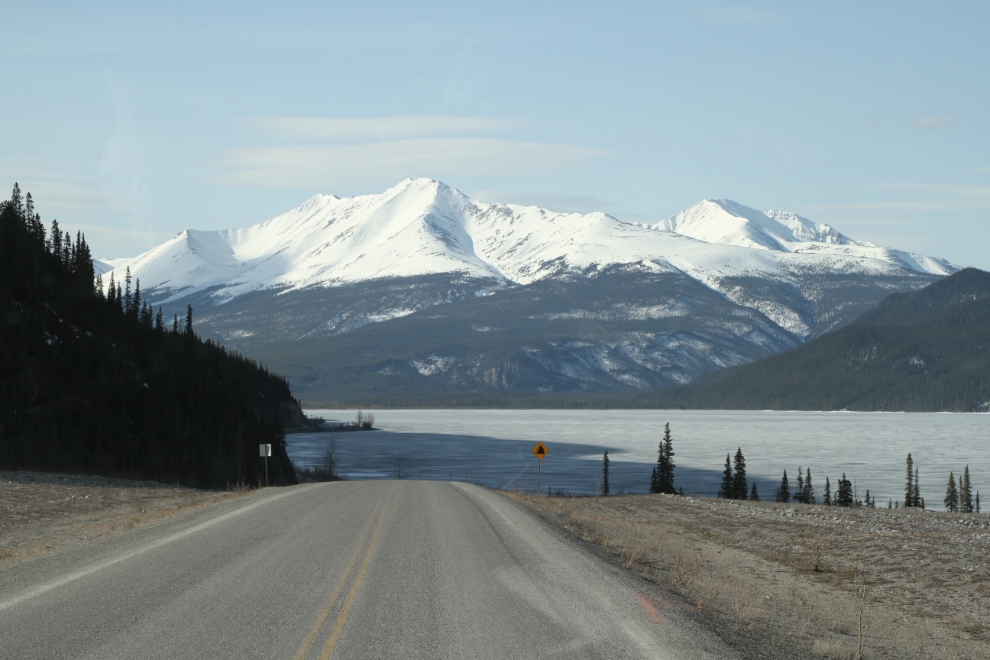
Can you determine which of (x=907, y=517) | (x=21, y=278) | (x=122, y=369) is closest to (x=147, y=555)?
(x=907, y=517)

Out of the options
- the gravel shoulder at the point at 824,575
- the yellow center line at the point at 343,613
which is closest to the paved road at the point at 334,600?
the yellow center line at the point at 343,613

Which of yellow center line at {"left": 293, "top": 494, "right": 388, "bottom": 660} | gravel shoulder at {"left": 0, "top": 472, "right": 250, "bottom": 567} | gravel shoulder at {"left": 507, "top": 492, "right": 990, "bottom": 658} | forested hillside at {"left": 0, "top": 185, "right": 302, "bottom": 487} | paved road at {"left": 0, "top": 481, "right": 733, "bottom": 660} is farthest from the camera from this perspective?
forested hillside at {"left": 0, "top": 185, "right": 302, "bottom": 487}

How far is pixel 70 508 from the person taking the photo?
28.2 meters

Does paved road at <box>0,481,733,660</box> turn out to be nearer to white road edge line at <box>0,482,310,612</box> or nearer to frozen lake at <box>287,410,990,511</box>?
white road edge line at <box>0,482,310,612</box>

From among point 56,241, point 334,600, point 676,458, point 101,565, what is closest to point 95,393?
point 56,241

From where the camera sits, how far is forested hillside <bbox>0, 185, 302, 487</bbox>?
6556 centimetres

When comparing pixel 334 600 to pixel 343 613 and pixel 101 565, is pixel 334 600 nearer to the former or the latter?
pixel 343 613

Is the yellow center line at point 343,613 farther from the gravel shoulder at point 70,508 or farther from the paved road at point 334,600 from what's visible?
the gravel shoulder at point 70,508

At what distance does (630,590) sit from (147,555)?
29.8 feet

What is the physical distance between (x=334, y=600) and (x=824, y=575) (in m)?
13.8

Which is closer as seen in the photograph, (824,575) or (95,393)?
(824,575)

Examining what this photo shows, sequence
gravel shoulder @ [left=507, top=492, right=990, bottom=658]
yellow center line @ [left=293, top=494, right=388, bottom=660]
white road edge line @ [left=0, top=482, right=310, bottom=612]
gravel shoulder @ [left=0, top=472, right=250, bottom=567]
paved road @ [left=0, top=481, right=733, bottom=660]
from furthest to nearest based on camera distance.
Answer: gravel shoulder @ [left=0, top=472, right=250, bottom=567]
gravel shoulder @ [left=507, top=492, right=990, bottom=658]
white road edge line @ [left=0, top=482, right=310, bottom=612]
paved road @ [left=0, top=481, right=733, bottom=660]
yellow center line @ [left=293, top=494, right=388, bottom=660]

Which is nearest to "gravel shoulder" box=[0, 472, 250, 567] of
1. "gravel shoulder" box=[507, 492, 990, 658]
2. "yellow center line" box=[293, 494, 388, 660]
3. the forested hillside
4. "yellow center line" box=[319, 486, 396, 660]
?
"yellow center line" box=[293, 494, 388, 660]

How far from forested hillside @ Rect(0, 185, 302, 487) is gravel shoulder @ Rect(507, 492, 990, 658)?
130 feet
